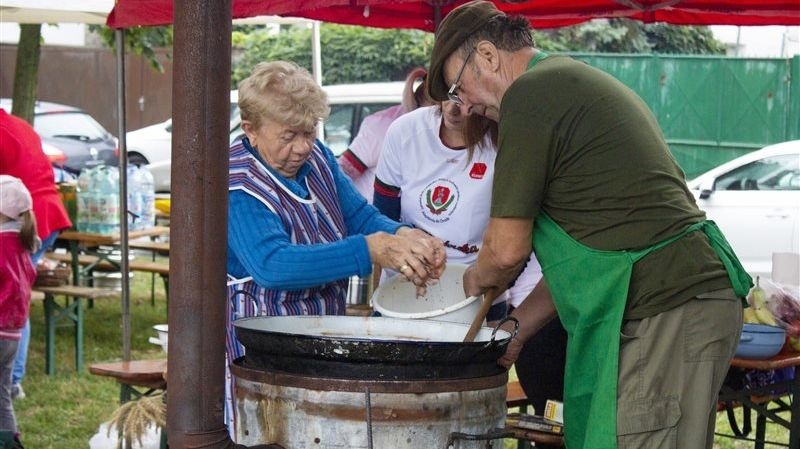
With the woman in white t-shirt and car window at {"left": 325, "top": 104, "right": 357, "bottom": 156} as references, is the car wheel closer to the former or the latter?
car window at {"left": 325, "top": 104, "right": 357, "bottom": 156}

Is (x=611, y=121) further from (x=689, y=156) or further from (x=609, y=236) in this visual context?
(x=689, y=156)

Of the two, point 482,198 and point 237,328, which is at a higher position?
point 482,198

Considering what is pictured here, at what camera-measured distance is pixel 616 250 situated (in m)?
2.52

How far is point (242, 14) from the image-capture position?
4.76m

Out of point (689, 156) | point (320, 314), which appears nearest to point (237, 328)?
point (320, 314)

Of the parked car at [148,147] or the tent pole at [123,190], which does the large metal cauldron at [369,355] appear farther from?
the parked car at [148,147]

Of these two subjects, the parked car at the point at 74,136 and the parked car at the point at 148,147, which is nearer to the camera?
the parked car at the point at 74,136

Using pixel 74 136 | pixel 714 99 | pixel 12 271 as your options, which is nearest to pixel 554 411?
pixel 12 271

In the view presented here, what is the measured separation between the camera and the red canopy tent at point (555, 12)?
5.01m

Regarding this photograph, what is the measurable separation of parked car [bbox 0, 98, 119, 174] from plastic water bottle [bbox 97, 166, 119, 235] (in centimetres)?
829

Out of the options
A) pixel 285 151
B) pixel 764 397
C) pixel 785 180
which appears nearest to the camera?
pixel 285 151

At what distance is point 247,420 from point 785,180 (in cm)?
878

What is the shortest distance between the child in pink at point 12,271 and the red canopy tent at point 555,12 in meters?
0.93

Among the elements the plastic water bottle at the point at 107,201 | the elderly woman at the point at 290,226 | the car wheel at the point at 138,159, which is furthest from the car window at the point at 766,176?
the car wheel at the point at 138,159
